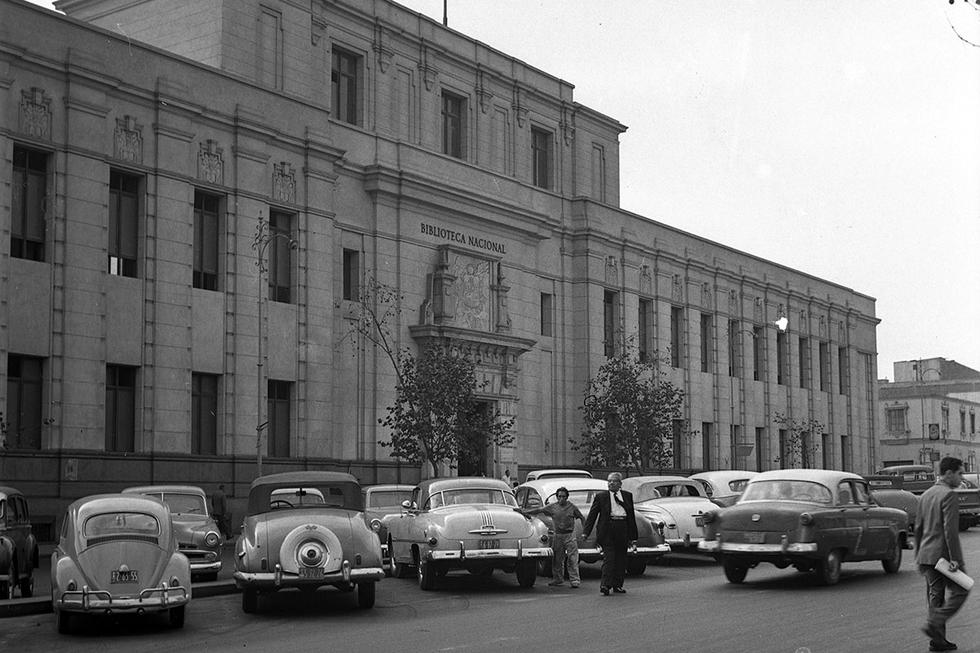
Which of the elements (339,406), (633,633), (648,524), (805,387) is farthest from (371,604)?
(805,387)

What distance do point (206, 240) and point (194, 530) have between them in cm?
1391

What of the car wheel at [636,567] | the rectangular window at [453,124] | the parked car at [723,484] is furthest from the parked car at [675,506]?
the rectangular window at [453,124]

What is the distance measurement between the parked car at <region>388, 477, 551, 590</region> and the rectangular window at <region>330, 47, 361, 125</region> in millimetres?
21973

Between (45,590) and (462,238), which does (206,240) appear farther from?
(45,590)

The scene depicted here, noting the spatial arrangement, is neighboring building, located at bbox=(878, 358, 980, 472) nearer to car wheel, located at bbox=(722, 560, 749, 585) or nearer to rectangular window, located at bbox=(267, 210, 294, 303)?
rectangular window, located at bbox=(267, 210, 294, 303)

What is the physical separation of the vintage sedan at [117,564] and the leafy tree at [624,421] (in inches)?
1222

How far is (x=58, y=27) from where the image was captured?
31.0 meters

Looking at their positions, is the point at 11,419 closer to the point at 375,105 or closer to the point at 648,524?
the point at 648,524

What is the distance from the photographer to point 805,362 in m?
67.6

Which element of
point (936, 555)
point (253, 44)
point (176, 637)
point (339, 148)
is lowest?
point (176, 637)

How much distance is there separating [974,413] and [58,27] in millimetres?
90823

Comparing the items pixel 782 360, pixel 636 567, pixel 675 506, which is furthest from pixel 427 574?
pixel 782 360

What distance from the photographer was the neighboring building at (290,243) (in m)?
30.4

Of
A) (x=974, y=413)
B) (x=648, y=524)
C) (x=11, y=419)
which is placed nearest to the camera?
(x=648, y=524)
